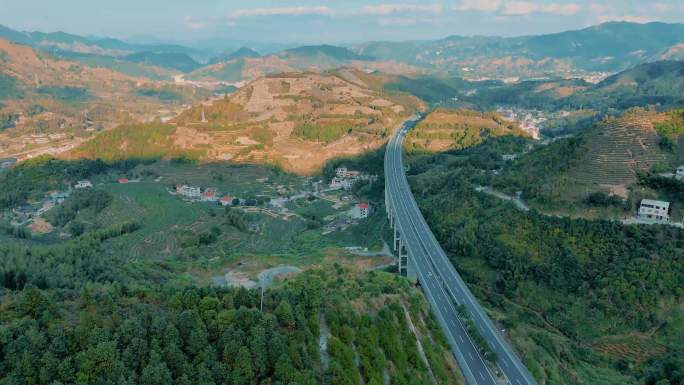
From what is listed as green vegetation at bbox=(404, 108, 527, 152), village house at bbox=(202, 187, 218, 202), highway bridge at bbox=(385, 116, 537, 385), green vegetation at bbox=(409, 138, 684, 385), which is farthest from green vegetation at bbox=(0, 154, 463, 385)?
green vegetation at bbox=(404, 108, 527, 152)

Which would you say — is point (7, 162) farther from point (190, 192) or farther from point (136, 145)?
point (190, 192)

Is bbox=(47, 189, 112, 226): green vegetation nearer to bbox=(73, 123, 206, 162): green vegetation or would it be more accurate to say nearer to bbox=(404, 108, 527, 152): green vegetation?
bbox=(73, 123, 206, 162): green vegetation

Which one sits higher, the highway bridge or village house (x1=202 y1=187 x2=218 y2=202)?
the highway bridge

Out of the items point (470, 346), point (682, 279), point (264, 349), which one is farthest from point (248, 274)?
point (682, 279)

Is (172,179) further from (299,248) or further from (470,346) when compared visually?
(470,346)

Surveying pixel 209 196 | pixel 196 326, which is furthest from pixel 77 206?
pixel 196 326

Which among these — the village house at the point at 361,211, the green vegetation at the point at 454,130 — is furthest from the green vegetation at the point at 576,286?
the green vegetation at the point at 454,130
